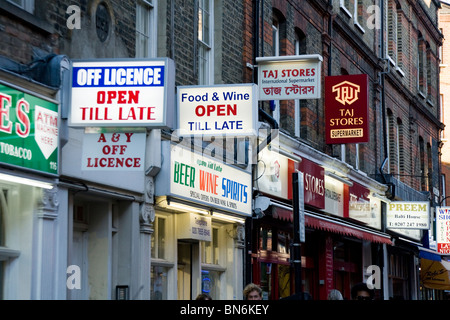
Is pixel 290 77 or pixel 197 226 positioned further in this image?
pixel 290 77

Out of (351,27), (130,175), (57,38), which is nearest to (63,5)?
(57,38)

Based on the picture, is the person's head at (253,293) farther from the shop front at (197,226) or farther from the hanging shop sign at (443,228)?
the hanging shop sign at (443,228)

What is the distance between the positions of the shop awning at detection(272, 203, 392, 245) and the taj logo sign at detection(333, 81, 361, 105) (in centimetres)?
275

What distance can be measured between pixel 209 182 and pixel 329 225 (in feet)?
19.2

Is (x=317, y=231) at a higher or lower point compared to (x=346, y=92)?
lower

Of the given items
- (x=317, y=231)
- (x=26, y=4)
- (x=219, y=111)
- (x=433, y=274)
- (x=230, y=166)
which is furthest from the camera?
(x=433, y=274)

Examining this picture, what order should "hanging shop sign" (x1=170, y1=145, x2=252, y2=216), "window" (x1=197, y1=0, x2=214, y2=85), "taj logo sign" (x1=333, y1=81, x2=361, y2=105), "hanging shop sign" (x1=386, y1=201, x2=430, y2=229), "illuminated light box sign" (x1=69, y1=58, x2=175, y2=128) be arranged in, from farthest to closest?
"hanging shop sign" (x1=386, y1=201, x2=430, y2=229) < "taj logo sign" (x1=333, y1=81, x2=361, y2=105) < "window" (x1=197, y1=0, x2=214, y2=85) < "hanging shop sign" (x1=170, y1=145, x2=252, y2=216) < "illuminated light box sign" (x1=69, y1=58, x2=175, y2=128)

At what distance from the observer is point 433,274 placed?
31875 mm

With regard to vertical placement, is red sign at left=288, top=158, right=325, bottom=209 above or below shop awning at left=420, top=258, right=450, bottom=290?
above

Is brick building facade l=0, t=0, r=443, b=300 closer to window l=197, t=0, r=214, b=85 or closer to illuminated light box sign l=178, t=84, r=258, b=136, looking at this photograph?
window l=197, t=0, r=214, b=85

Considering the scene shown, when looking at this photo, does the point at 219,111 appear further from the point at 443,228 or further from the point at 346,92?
the point at 443,228

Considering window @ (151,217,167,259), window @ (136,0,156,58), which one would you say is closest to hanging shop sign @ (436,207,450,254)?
window @ (151,217,167,259)

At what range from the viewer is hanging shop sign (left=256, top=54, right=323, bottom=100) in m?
15.5

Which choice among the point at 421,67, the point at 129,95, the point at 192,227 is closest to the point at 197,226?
the point at 192,227
